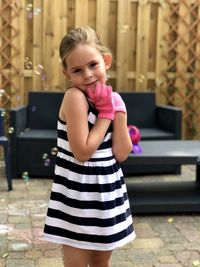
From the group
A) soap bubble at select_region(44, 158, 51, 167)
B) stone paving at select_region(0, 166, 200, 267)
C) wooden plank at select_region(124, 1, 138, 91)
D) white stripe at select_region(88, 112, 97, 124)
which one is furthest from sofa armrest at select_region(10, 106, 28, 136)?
white stripe at select_region(88, 112, 97, 124)

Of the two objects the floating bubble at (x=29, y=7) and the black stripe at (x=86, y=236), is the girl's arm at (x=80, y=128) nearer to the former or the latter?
the black stripe at (x=86, y=236)

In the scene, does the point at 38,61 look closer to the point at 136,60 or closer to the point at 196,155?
the point at 136,60

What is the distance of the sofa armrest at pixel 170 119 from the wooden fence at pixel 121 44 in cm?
54

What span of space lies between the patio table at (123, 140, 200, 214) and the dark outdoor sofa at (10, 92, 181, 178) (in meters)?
0.58

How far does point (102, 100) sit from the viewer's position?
66.6 inches

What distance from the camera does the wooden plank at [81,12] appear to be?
5863 mm

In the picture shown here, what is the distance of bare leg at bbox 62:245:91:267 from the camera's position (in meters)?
1.77

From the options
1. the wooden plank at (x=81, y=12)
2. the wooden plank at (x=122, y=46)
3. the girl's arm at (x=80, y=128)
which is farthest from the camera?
the wooden plank at (x=122, y=46)

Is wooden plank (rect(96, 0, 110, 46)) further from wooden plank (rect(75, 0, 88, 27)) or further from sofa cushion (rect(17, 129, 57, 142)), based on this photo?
sofa cushion (rect(17, 129, 57, 142))

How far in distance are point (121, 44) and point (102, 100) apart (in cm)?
448

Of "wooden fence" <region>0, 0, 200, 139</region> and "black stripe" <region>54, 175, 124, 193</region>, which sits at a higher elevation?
"wooden fence" <region>0, 0, 200, 139</region>

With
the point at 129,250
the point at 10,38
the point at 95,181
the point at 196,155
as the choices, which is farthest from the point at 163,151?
the point at 10,38

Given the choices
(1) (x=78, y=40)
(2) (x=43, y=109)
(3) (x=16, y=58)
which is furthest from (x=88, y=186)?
(3) (x=16, y=58)

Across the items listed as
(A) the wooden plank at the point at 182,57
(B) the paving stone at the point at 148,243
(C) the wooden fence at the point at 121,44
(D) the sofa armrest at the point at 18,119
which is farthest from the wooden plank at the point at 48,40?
(B) the paving stone at the point at 148,243
